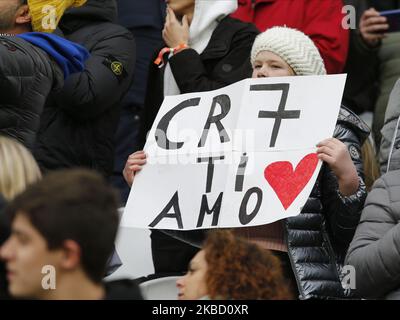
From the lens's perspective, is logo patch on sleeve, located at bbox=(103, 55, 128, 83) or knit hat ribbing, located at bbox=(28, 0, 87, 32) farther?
logo patch on sleeve, located at bbox=(103, 55, 128, 83)

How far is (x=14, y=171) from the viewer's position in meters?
4.69

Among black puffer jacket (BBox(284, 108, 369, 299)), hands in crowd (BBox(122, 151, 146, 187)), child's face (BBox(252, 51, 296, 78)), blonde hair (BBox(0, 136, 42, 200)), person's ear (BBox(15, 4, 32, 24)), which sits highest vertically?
person's ear (BBox(15, 4, 32, 24))

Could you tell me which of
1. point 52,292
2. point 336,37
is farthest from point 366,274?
point 336,37

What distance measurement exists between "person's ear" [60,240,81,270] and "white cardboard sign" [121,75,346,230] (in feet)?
5.26

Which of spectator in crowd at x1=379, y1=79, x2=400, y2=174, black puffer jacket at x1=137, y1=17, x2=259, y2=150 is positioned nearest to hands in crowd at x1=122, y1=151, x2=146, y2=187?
black puffer jacket at x1=137, y1=17, x2=259, y2=150

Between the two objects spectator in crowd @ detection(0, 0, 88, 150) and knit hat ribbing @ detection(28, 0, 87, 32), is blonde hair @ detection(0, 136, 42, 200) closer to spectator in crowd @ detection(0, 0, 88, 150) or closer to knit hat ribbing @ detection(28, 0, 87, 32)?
spectator in crowd @ detection(0, 0, 88, 150)

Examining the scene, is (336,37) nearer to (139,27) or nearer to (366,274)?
(139,27)

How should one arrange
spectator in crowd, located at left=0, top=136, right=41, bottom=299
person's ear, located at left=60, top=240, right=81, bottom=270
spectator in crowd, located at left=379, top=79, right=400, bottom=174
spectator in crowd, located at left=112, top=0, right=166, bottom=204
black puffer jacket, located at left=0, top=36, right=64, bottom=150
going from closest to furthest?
person's ear, located at left=60, top=240, right=81, bottom=270, spectator in crowd, located at left=0, top=136, right=41, bottom=299, black puffer jacket, located at left=0, top=36, right=64, bottom=150, spectator in crowd, located at left=379, top=79, right=400, bottom=174, spectator in crowd, located at left=112, top=0, right=166, bottom=204

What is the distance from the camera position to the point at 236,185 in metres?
5.54

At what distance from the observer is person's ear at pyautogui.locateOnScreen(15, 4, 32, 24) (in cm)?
628

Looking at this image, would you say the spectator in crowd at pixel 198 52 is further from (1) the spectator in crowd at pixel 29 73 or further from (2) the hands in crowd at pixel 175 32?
(1) the spectator in crowd at pixel 29 73

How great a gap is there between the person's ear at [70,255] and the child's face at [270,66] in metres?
2.42

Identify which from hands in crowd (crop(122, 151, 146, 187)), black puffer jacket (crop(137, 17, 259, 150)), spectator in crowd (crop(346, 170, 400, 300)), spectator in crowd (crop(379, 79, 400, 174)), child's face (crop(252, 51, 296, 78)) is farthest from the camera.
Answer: black puffer jacket (crop(137, 17, 259, 150))

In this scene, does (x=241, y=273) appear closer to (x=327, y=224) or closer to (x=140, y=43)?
(x=327, y=224)
